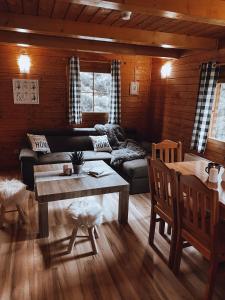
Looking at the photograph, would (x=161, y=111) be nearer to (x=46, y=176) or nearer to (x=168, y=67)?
(x=168, y=67)

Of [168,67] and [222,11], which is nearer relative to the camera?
[222,11]

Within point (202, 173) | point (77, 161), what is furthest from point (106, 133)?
point (202, 173)

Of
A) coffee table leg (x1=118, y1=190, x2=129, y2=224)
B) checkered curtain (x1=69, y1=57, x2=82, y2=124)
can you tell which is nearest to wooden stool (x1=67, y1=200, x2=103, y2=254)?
coffee table leg (x1=118, y1=190, x2=129, y2=224)

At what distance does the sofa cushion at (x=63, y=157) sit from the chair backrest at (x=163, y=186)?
184 centimetres

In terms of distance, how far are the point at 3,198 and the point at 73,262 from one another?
1030 millimetres

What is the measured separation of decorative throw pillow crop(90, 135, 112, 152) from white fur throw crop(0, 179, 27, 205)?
75.7 inches

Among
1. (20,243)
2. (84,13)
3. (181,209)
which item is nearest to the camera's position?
(181,209)

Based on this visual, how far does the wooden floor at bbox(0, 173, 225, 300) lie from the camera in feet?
6.14

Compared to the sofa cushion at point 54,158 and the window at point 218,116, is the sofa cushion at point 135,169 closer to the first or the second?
the sofa cushion at point 54,158

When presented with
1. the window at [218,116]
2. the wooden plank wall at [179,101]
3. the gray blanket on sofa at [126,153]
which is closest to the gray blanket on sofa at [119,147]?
the gray blanket on sofa at [126,153]

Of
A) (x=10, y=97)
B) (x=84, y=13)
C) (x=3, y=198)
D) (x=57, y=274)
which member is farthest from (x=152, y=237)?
(x=10, y=97)

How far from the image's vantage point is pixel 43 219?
2.50 metres

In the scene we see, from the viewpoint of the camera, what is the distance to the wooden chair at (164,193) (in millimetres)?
2023

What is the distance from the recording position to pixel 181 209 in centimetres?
199
